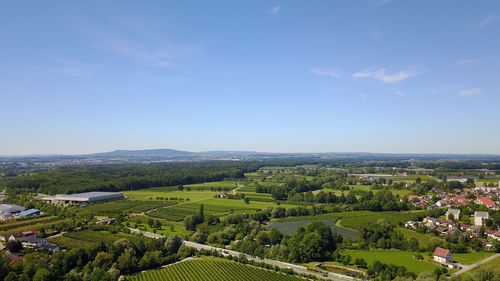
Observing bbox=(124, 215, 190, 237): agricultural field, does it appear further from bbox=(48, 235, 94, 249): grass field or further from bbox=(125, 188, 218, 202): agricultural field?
bbox=(125, 188, 218, 202): agricultural field

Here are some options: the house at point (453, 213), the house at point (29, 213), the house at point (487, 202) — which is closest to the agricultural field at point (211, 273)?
the house at point (29, 213)

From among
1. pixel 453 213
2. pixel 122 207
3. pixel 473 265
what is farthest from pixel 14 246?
pixel 453 213

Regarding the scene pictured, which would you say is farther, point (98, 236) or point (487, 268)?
point (98, 236)

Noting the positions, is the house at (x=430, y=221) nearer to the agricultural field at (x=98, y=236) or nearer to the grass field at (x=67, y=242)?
the agricultural field at (x=98, y=236)

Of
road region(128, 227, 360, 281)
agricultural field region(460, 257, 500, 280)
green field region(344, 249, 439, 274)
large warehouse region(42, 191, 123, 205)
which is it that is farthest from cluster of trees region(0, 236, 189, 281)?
large warehouse region(42, 191, 123, 205)

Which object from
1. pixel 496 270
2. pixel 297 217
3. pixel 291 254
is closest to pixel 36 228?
pixel 291 254

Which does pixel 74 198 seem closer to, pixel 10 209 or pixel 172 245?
pixel 10 209

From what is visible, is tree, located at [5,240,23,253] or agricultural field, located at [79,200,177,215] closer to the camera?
tree, located at [5,240,23,253]
